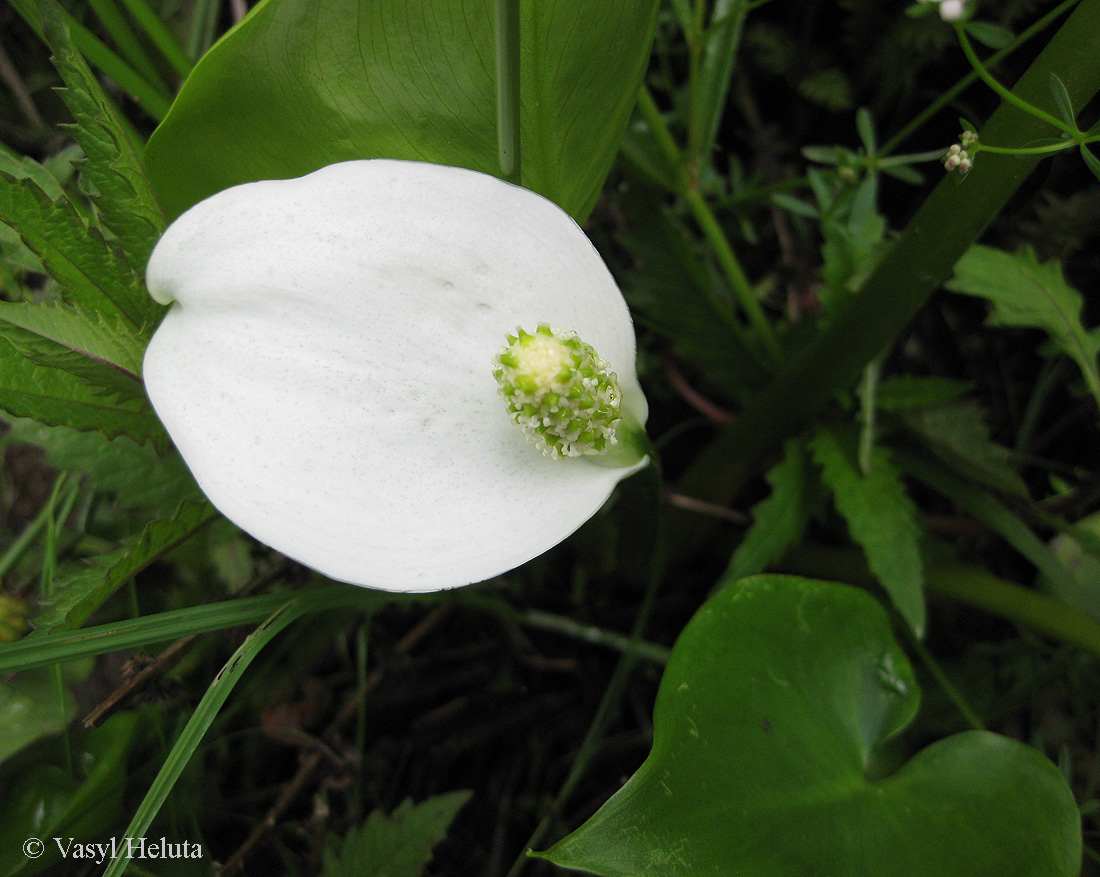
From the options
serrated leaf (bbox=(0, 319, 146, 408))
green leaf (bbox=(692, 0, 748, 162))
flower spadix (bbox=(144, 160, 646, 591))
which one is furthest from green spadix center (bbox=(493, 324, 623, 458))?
green leaf (bbox=(692, 0, 748, 162))

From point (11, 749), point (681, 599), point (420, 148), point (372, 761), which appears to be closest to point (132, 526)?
point (11, 749)

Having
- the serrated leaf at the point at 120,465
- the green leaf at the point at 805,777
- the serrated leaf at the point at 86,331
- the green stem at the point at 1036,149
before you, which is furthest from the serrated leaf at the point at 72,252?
the green stem at the point at 1036,149

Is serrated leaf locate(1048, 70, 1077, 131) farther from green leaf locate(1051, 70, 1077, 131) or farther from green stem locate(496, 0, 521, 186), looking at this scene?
green stem locate(496, 0, 521, 186)

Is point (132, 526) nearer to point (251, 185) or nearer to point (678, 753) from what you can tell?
point (251, 185)

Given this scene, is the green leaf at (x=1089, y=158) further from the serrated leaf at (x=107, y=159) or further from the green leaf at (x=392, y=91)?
the serrated leaf at (x=107, y=159)

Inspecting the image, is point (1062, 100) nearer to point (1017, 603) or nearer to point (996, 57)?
point (996, 57)
